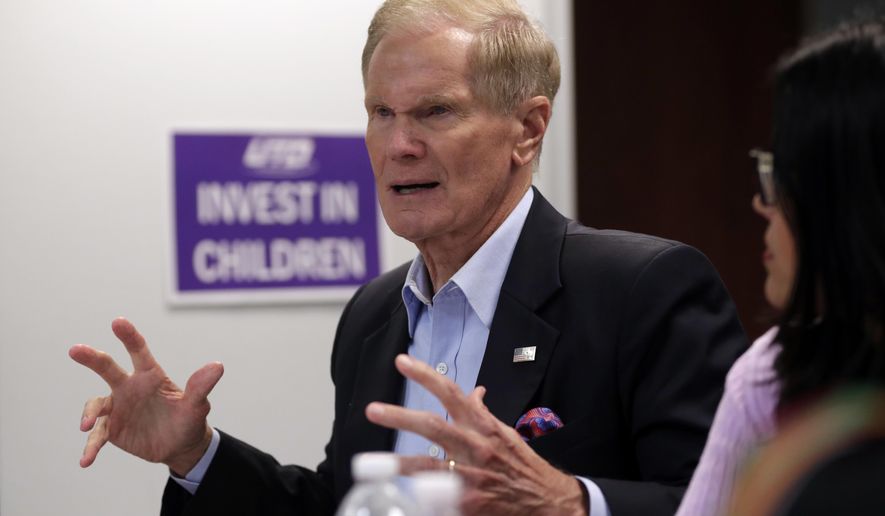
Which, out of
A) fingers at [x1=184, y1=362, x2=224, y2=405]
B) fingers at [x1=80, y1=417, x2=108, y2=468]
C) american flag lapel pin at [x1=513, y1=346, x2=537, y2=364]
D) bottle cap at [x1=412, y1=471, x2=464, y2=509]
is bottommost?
fingers at [x1=80, y1=417, x2=108, y2=468]

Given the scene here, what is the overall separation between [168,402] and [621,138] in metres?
2.73

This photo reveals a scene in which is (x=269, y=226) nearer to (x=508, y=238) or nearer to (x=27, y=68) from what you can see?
(x=27, y=68)

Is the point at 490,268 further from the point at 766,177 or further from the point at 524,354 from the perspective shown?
the point at 766,177

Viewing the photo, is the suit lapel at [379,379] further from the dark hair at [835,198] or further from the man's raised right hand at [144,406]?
the dark hair at [835,198]

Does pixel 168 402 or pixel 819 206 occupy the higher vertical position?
pixel 819 206

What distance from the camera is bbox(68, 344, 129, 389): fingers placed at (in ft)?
6.38

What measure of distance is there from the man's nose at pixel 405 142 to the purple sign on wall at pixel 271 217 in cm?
100

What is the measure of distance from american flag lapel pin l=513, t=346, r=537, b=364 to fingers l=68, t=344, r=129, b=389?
2.29 ft

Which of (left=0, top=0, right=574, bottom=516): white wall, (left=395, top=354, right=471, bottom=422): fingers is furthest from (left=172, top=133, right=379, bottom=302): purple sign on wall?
(left=395, top=354, right=471, bottom=422): fingers

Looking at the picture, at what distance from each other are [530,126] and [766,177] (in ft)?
3.10

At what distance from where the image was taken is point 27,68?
2877mm

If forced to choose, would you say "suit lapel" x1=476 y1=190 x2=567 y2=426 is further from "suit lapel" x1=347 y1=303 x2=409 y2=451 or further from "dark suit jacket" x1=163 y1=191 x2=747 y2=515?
"suit lapel" x1=347 y1=303 x2=409 y2=451

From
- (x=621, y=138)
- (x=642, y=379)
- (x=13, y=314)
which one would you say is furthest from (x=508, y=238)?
(x=621, y=138)

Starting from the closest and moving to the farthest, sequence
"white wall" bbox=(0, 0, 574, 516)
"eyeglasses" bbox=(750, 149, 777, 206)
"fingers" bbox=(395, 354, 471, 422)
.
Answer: "eyeglasses" bbox=(750, 149, 777, 206), "fingers" bbox=(395, 354, 471, 422), "white wall" bbox=(0, 0, 574, 516)
